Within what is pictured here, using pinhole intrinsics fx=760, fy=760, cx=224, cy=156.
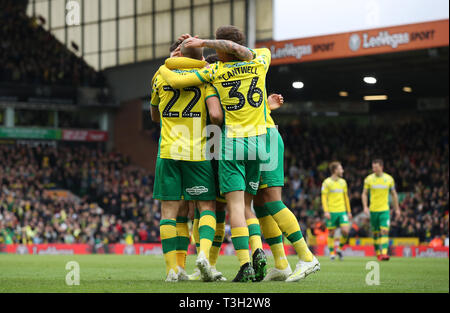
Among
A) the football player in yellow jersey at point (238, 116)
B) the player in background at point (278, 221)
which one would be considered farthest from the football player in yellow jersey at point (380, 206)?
the football player in yellow jersey at point (238, 116)

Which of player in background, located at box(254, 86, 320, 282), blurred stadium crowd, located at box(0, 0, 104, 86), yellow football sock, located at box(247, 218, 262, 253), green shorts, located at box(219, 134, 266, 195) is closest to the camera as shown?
green shorts, located at box(219, 134, 266, 195)

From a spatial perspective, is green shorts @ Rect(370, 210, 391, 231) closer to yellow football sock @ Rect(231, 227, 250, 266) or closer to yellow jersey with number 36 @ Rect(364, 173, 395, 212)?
yellow jersey with number 36 @ Rect(364, 173, 395, 212)

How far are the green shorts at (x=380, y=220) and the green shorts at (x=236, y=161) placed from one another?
11.0m

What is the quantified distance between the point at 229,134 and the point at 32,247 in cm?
2048

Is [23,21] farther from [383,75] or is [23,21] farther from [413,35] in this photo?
[413,35]

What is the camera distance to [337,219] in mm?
18750

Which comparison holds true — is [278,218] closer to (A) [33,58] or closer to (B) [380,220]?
(B) [380,220]

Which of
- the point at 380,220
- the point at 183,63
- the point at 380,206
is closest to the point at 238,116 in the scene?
the point at 183,63

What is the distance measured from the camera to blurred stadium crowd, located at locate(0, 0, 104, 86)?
125ft

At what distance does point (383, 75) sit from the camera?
32.5 meters

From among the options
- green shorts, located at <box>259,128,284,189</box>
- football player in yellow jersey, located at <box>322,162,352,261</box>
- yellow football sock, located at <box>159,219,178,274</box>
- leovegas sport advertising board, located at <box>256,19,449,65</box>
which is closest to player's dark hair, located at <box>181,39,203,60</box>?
green shorts, located at <box>259,128,284,189</box>
